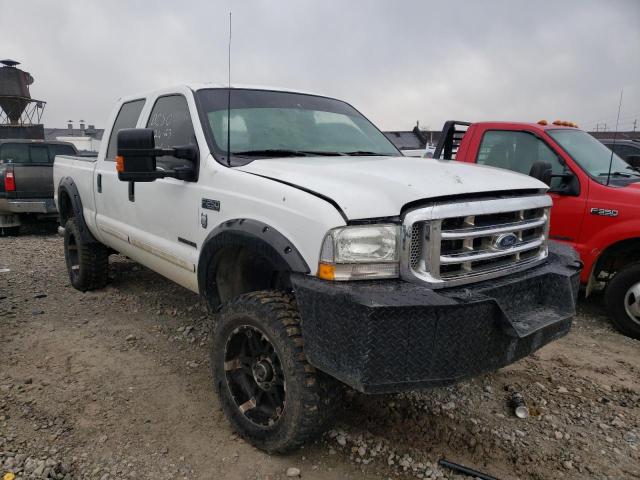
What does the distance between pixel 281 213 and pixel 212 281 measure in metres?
0.94

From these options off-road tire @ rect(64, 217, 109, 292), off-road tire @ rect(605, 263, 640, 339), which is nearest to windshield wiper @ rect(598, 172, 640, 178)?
off-road tire @ rect(605, 263, 640, 339)

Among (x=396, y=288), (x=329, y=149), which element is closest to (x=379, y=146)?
(x=329, y=149)

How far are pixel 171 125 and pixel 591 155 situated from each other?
3988 millimetres

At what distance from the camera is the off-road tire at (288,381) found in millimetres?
2342

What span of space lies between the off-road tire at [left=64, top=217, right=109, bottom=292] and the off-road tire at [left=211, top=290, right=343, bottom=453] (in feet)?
10.2

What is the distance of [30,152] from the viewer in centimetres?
981

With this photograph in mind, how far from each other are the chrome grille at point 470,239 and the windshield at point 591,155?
245cm

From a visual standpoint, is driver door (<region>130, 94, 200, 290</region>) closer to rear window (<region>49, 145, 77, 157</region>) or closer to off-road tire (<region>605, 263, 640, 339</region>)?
off-road tire (<region>605, 263, 640, 339</region>)

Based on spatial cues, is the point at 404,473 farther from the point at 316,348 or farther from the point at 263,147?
the point at 263,147

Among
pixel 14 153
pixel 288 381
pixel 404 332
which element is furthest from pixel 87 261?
pixel 14 153

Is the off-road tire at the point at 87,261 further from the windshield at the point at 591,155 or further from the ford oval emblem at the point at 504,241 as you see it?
the windshield at the point at 591,155

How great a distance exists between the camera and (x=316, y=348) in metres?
2.22

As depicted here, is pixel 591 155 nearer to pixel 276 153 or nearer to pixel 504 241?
pixel 504 241

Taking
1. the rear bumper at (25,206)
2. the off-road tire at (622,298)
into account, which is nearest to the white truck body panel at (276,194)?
the off-road tire at (622,298)
